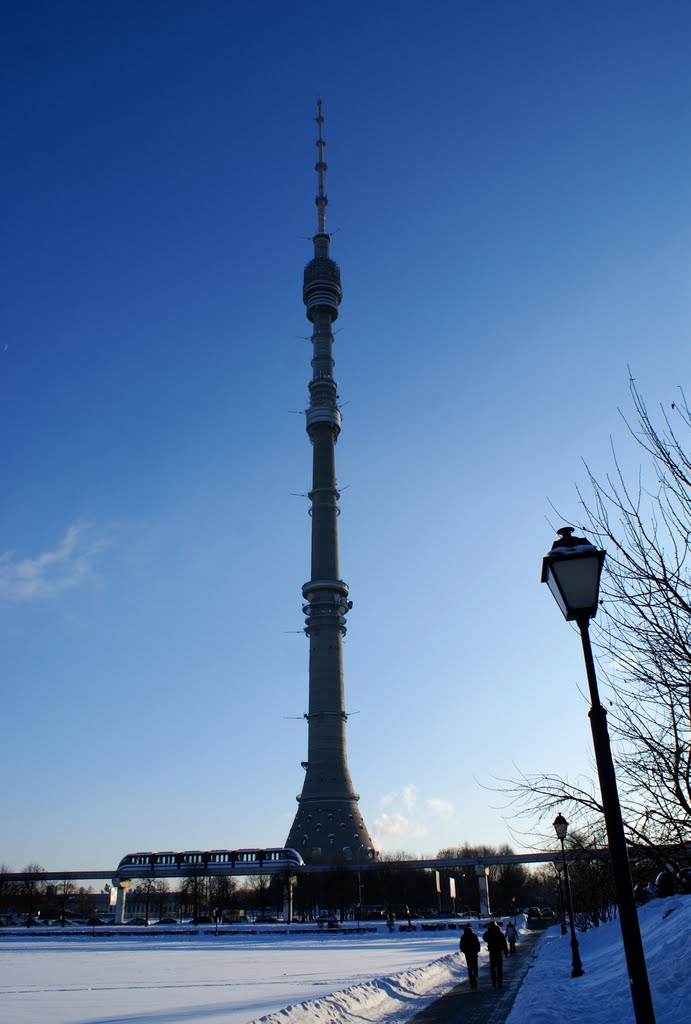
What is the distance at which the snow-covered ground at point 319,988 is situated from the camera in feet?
45.3

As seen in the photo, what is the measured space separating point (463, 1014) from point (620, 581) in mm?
10449

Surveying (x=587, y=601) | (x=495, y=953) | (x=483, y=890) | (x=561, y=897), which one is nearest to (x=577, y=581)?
(x=587, y=601)

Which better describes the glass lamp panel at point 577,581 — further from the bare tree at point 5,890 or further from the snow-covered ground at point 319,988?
the bare tree at point 5,890

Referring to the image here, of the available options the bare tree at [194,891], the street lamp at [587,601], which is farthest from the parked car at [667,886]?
the bare tree at [194,891]

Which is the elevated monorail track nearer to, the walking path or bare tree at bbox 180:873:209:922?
bare tree at bbox 180:873:209:922

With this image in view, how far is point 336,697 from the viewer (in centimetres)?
10612

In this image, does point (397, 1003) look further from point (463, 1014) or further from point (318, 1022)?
point (318, 1022)

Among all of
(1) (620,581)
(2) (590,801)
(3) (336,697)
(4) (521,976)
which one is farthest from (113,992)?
(3) (336,697)

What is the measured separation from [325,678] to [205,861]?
2964 centimetres

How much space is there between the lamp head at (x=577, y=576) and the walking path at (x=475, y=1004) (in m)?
11.9

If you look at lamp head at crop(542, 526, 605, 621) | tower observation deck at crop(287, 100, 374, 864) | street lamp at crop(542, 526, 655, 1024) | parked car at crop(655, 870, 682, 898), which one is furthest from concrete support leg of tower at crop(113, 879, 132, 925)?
lamp head at crop(542, 526, 605, 621)

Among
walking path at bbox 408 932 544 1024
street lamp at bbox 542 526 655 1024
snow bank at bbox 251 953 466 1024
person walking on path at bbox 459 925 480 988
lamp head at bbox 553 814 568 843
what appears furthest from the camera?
person walking on path at bbox 459 925 480 988

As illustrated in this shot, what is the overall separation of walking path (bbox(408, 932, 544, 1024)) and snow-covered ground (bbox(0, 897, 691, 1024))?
0.38 metres

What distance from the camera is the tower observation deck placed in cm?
10412
